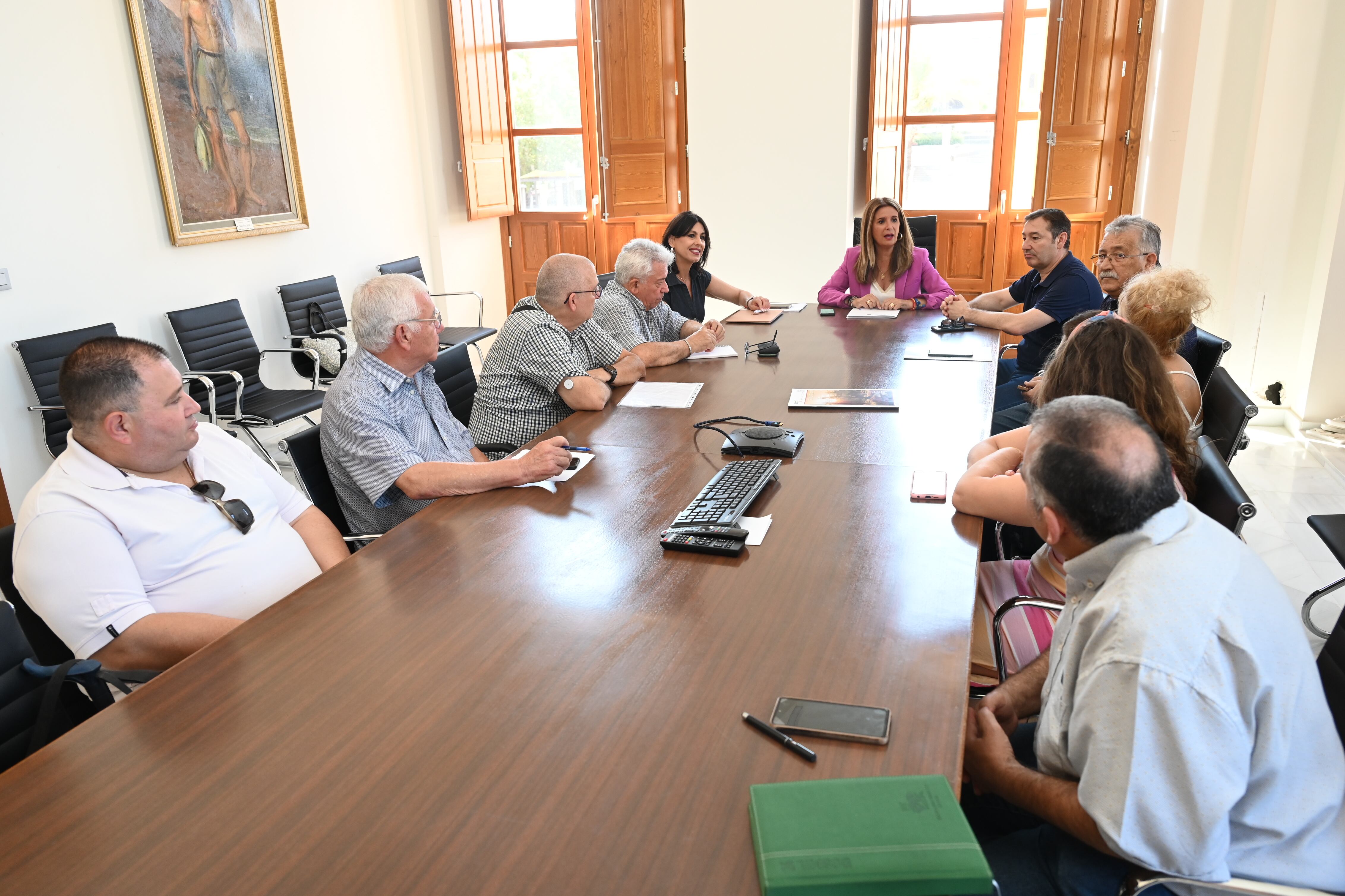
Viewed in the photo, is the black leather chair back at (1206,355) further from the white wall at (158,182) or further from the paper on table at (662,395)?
the white wall at (158,182)

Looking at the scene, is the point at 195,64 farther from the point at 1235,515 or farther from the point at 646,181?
the point at 1235,515

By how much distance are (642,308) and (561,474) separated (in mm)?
1746

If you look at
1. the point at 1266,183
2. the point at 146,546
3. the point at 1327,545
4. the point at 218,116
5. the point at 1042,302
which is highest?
the point at 218,116

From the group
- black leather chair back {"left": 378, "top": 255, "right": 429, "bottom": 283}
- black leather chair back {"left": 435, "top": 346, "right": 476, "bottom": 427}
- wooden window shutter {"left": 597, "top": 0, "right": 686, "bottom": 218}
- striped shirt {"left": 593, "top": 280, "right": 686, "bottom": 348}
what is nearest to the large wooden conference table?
black leather chair back {"left": 435, "top": 346, "right": 476, "bottom": 427}

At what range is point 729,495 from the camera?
79.8 inches

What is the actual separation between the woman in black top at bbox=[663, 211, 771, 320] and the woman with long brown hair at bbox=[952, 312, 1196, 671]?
2658mm

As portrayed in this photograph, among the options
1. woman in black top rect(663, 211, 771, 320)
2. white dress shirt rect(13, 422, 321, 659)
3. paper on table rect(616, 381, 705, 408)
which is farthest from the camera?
woman in black top rect(663, 211, 771, 320)

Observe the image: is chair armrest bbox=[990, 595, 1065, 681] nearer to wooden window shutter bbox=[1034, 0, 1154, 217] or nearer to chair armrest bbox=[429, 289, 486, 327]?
chair armrest bbox=[429, 289, 486, 327]

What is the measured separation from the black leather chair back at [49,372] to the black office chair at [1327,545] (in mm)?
4437

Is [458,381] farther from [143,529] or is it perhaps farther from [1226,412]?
[1226,412]

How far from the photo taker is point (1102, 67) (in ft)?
20.7

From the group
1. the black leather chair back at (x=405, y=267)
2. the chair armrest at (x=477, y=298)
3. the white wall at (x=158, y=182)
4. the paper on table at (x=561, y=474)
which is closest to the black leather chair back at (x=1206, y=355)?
the paper on table at (x=561, y=474)

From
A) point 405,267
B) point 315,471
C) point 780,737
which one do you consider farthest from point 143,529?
point 405,267

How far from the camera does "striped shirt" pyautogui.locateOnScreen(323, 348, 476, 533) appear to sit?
7.48 feet
